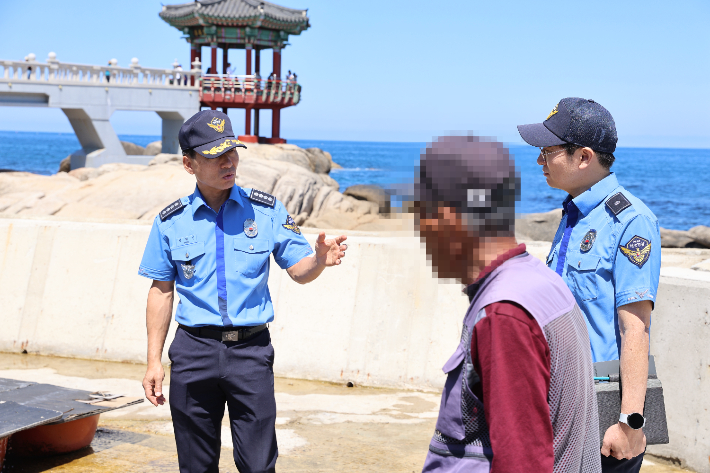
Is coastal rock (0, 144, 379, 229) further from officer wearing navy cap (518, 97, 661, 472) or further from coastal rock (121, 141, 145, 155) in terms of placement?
coastal rock (121, 141, 145, 155)

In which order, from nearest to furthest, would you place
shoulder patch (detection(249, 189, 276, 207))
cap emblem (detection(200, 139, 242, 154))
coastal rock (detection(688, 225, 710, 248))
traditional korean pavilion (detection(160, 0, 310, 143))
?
cap emblem (detection(200, 139, 242, 154)) → shoulder patch (detection(249, 189, 276, 207)) → coastal rock (detection(688, 225, 710, 248)) → traditional korean pavilion (detection(160, 0, 310, 143))

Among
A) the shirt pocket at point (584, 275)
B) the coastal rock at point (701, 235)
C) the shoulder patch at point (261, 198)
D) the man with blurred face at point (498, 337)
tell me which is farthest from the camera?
the coastal rock at point (701, 235)

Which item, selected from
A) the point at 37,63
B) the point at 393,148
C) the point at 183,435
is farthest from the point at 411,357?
the point at 37,63

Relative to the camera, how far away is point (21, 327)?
20.8 feet

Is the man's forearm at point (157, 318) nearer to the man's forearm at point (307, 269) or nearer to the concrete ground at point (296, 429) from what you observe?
the man's forearm at point (307, 269)

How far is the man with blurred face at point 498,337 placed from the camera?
1391 mm

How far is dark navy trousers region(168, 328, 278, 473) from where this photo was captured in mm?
2957

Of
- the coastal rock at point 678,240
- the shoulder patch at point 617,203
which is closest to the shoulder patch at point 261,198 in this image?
the shoulder patch at point 617,203

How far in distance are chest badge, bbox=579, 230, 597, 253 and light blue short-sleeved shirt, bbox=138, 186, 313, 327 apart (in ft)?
4.20

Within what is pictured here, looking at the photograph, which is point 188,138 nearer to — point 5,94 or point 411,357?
point 411,357

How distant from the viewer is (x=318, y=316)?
5.76 m

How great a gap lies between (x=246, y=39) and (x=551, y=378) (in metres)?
37.6

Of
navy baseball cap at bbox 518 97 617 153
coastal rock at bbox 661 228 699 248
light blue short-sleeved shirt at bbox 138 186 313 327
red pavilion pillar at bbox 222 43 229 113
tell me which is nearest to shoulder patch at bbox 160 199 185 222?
light blue short-sleeved shirt at bbox 138 186 313 327

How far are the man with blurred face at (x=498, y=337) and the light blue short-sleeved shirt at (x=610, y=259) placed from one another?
2.68 ft
